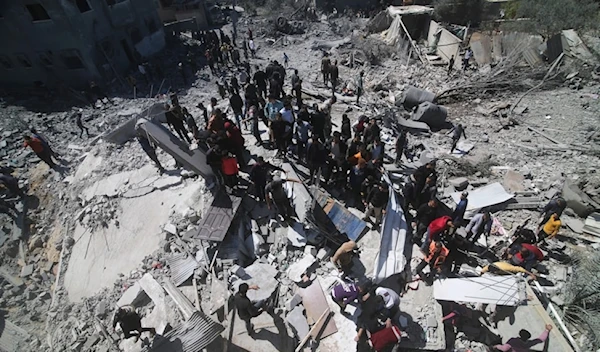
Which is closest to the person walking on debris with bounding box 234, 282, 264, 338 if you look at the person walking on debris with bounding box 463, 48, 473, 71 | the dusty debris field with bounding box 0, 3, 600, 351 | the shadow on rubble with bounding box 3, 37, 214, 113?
the dusty debris field with bounding box 0, 3, 600, 351

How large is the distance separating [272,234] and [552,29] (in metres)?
16.9

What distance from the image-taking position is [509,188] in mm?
8156

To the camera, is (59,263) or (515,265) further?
(59,263)

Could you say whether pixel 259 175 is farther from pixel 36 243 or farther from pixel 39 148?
pixel 39 148

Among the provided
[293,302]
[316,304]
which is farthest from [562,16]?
[293,302]

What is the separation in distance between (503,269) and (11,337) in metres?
11.0

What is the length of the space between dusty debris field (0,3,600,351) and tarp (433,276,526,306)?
3.14 ft

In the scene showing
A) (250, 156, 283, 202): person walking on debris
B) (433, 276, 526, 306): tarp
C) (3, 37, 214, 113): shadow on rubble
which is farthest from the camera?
(3, 37, 214, 113): shadow on rubble

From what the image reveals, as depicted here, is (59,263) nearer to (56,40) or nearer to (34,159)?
(34,159)

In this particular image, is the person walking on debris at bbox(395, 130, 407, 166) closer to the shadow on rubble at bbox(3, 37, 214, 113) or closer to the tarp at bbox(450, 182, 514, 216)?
the tarp at bbox(450, 182, 514, 216)

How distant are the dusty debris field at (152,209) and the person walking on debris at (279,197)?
0.45 meters

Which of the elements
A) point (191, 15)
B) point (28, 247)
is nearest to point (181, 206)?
point (28, 247)

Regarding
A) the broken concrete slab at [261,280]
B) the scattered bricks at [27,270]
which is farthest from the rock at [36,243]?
the broken concrete slab at [261,280]

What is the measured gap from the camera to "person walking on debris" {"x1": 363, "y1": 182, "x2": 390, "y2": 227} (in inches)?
255
